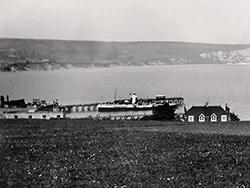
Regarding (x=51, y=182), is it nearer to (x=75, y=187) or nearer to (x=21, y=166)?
(x=75, y=187)

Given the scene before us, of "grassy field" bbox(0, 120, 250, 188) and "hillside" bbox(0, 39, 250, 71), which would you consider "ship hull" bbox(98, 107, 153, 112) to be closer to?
"hillside" bbox(0, 39, 250, 71)

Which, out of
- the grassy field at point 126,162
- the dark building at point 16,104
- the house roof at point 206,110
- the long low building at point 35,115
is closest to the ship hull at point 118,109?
the long low building at point 35,115

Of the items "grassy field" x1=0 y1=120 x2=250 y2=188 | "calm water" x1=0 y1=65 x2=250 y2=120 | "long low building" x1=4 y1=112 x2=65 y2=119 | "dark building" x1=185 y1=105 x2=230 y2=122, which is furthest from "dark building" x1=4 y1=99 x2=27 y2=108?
"grassy field" x1=0 y1=120 x2=250 y2=188

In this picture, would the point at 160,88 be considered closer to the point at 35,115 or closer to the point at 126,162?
the point at 35,115

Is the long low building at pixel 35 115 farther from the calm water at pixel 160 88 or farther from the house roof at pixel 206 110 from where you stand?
the house roof at pixel 206 110

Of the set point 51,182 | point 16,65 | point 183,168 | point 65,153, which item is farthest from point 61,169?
point 16,65

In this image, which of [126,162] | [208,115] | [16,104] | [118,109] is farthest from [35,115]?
[126,162]
